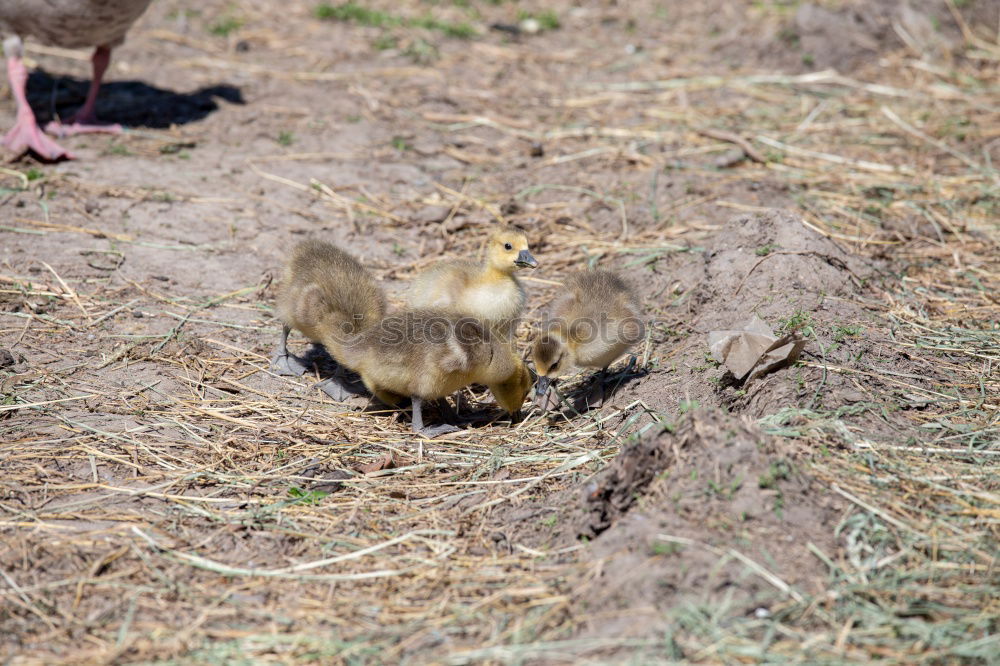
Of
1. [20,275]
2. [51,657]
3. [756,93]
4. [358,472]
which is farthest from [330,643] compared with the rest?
[756,93]

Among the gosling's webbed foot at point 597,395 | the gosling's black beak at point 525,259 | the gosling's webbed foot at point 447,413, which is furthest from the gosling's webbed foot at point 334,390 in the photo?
the gosling's webbed foot at point 597,395

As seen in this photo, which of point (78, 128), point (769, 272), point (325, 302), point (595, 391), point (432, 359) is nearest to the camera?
point (432, 359)

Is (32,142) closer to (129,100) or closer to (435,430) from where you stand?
(129,100)

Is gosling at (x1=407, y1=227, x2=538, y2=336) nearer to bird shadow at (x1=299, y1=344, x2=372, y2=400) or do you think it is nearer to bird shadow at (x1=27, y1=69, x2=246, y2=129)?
bird shadow at (x1=299, y1=344, x2=372, y2=400)

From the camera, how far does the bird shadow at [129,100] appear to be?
8.66 metres

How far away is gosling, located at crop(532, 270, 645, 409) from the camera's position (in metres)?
5.08

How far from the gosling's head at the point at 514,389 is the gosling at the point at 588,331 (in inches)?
5.0

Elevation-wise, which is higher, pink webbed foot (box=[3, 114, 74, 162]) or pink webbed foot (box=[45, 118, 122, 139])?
pink webbed foot (box=[3, 114, 74, 162])

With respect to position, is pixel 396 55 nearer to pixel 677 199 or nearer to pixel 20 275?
pixel 677 199

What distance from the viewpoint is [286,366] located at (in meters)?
5.53

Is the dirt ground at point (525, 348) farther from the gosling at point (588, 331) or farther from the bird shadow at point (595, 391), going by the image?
the gosling at point (588, 331)

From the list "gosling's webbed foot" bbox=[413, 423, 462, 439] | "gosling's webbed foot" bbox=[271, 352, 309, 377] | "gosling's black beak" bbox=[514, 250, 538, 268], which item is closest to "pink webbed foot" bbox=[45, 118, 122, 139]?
"gosling's webbed foot" bbox=[271, 352, 309, 377]

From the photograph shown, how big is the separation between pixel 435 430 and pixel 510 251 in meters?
1.09

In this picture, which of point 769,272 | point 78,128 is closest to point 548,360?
point 769,272
